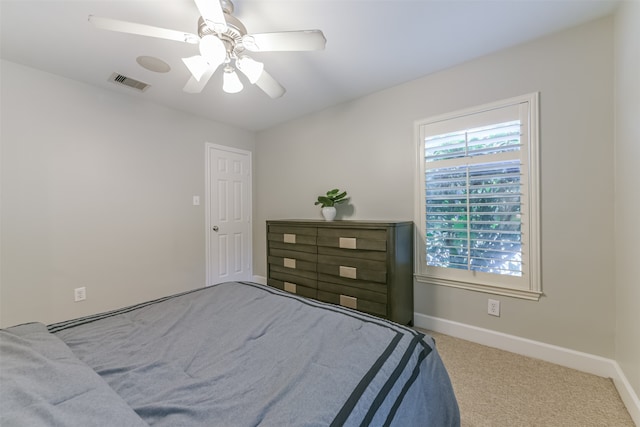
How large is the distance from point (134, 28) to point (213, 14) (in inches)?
18.1

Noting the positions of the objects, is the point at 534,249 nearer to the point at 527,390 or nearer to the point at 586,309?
the point at 586,309

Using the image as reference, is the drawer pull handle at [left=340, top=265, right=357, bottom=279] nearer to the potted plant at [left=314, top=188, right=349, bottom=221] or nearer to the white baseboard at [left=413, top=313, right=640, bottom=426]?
the potted plant at [left=314, top=188, right=349, bottom=221]

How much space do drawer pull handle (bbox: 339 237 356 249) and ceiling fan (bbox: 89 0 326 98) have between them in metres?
1.46

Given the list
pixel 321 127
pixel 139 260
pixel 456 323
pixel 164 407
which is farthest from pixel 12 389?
pixel 321 127

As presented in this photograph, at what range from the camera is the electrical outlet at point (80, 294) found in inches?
94.3

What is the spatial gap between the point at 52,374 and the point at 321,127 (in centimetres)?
301

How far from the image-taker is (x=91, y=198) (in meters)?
2.49

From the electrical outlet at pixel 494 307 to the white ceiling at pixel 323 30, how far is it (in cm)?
203

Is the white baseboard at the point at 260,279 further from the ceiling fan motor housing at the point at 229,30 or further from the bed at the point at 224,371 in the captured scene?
the ceiling fan motor housing at the point at 229,30

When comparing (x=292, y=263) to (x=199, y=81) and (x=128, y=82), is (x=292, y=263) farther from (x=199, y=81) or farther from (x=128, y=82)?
(x=128, y=82)

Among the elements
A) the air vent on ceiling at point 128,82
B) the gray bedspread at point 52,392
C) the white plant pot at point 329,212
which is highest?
the air vent on ceiling at point 128,82

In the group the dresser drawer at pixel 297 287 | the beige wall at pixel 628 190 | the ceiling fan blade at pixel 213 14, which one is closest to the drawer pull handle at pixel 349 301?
the dresser drawer at pixel 297 287

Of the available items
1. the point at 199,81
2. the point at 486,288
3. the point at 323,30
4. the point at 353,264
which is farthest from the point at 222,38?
the point at 486,288

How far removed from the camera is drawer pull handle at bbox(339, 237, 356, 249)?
2303 millimetres
